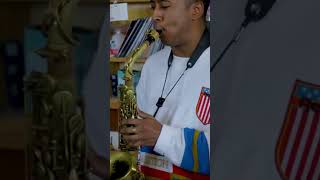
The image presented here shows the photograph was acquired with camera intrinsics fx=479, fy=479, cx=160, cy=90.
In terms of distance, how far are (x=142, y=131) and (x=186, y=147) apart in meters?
0.15

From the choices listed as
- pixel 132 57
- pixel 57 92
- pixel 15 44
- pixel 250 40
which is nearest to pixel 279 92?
pixel 250 40

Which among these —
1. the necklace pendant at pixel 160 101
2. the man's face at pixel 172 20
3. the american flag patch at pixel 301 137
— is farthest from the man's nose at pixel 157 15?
the american flag patch at pixel 301 137

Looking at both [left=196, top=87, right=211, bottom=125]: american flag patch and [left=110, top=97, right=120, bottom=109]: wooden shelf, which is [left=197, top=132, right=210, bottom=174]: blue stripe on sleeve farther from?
[left=110, top=97, right=120, bottom=109]: wooden shelf

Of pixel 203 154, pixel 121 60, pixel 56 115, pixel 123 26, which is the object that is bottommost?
pixel 203 154

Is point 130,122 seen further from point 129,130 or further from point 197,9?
point 197,9

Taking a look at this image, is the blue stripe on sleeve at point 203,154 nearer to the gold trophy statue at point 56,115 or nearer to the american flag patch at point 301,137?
the american flag patch at point 301,137

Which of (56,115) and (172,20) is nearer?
(172,20)

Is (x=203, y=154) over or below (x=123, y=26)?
below

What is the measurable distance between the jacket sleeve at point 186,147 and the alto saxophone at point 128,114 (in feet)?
0.36

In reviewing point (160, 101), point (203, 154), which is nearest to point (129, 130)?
point (160, 101)

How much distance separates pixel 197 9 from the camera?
4.89 ft

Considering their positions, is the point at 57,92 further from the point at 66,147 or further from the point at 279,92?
the point at 279,92

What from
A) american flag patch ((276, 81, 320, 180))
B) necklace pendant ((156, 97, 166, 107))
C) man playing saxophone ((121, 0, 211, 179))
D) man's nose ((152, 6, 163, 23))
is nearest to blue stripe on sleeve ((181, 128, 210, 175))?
man playing saxophone ((121, 0, 211, 179))

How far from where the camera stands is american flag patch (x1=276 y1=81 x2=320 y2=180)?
5.10 ft
